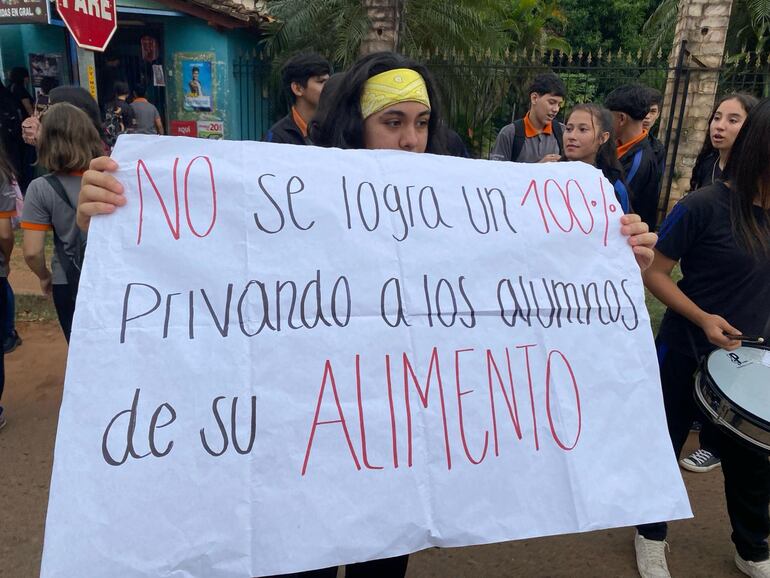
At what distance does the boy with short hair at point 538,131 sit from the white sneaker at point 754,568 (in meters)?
3.15

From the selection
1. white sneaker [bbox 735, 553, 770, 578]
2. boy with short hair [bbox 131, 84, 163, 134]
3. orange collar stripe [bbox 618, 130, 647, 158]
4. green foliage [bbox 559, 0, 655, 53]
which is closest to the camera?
white sneaker [bbox 735, 553, 770, 578]

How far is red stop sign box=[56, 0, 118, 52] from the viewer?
11.8 ft

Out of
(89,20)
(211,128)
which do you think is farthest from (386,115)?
(211,128)

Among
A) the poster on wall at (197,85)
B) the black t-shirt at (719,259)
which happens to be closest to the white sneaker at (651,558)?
the black t-shirt at (719,259)

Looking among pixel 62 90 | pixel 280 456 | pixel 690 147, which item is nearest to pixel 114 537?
pixel 280 456

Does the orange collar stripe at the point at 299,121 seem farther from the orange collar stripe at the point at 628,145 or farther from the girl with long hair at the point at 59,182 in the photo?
the orange collar stripe at the point at 628,145

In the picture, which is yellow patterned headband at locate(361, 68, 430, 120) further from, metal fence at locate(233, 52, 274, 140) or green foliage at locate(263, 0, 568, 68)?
metal fence at locate(233, 52, 274, 140)

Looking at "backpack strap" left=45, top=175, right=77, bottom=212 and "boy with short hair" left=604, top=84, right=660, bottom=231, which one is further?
"boy with short hair" left=604, top=84, right=660, bottom=231

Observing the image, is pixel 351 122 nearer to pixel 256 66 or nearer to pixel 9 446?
pixel 9 446

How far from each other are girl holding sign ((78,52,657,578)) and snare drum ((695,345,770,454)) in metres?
0.54

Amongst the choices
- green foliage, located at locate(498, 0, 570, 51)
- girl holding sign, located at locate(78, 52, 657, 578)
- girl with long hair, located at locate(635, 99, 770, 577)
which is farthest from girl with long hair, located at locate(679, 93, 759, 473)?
green foliage, located at locate(498, 0, 570, 51)

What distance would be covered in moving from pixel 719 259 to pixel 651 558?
1.23m

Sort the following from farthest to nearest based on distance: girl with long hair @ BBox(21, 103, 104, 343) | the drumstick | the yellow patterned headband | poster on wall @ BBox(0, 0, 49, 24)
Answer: poster on wall @ BBox(0, 0, 49, 24)
girl with long hair @ BBox(21, 103, 104, 343)
the drumstick
the yellow patterned headband

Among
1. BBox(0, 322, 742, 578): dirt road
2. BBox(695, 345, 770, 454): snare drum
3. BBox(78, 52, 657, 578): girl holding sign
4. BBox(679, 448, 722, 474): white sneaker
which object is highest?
BBox(78, 52, 657, 578): girl holding sign
